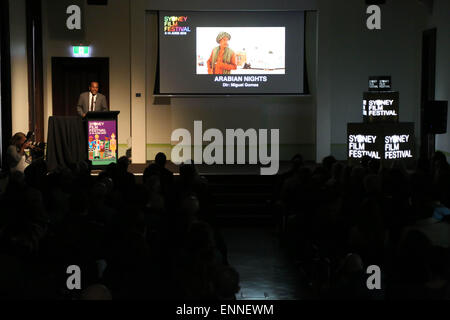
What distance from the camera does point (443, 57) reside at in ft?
39.2

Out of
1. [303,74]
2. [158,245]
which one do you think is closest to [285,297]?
[158,245]

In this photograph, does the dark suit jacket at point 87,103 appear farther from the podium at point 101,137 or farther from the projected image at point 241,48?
the projected image at point 241,48

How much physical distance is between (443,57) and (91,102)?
597 cm

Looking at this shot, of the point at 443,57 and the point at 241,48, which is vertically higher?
the point at 241,48

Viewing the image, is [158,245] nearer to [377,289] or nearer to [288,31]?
[377,289]

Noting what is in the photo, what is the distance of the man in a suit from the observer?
12258mm

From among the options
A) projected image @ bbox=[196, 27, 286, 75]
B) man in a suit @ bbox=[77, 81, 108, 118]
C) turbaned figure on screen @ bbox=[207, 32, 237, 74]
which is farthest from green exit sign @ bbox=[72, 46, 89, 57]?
turbaned figure on screen @ bbox=[207, 32, 237, 74]

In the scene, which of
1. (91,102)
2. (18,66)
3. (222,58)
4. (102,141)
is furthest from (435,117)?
(18,66)

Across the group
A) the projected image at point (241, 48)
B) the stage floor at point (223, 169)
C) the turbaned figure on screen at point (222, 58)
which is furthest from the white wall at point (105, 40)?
the stage floor at point (223, 169)

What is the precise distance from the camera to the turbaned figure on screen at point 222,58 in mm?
12742

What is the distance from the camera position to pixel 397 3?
Answer: 526 inches

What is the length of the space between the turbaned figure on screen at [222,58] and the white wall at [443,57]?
138 inches

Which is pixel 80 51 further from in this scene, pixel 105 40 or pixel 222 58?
pixel 222 58
